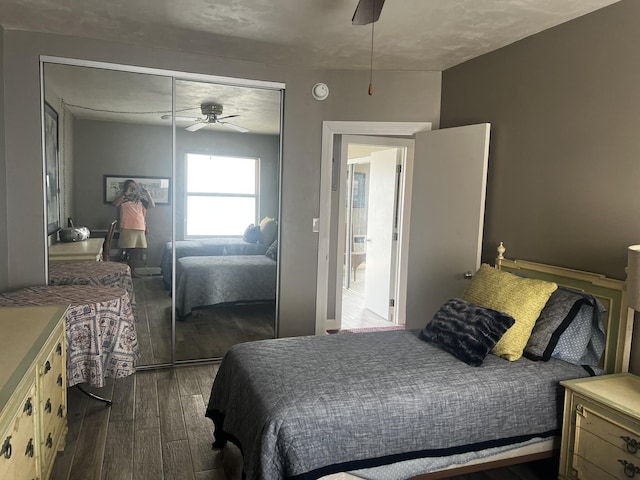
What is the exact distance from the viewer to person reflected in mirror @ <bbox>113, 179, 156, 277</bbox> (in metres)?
3.50

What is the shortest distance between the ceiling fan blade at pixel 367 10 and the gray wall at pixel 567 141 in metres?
1.40

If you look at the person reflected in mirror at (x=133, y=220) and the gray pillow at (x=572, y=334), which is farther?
the person reflected in mirror at (x=133, y=220)

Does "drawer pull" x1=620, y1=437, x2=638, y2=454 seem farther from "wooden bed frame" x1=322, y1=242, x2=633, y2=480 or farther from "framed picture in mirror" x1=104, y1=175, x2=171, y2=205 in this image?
"framed picture in mirror" x1=104, y1=175, x2=171, y2=205

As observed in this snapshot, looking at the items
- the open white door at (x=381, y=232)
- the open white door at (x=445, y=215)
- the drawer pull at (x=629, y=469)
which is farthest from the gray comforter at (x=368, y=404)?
the open white door at (x=381, y=232)

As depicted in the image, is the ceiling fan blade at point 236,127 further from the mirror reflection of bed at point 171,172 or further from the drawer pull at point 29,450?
the drawer pull at point 29,450

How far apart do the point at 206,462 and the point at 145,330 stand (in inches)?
60.8

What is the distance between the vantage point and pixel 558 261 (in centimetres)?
284

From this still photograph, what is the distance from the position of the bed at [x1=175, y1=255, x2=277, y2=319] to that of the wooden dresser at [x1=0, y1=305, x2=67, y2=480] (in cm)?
137

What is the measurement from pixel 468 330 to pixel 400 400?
26.1 inches

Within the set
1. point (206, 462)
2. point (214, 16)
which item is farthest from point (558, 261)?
point (214, 16)

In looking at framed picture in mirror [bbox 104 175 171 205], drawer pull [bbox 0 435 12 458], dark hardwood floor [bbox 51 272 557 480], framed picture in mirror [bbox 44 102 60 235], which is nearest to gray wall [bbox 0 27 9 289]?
framed picture in mirror [bbox 44 102 60 235]

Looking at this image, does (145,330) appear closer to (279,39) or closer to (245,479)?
(245,479)

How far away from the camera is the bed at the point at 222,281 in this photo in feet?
12.5

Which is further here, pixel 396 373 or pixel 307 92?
pixel 307 92
